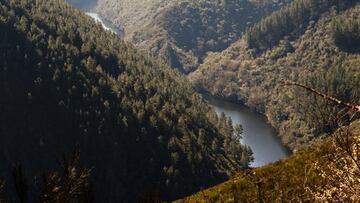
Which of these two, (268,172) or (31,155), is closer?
(268,172)

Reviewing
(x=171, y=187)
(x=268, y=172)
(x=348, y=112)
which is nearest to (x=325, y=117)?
(x=348, y=112)

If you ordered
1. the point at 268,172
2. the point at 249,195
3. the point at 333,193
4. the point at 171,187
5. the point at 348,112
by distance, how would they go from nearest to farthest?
1. the point at 348,112
2. the point at 333,193
3. the point at 249,195
4. the point at 268,172
5. the point at 171,187

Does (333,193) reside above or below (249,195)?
below

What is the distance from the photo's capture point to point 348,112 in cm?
746

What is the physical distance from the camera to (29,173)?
7466 inches

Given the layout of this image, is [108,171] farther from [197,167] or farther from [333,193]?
[333,193]

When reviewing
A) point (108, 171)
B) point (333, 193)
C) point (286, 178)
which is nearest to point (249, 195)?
point (286, 178)

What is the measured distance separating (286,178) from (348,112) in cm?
2089

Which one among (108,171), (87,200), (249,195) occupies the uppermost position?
(108,171)

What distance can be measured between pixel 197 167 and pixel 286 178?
547 feet

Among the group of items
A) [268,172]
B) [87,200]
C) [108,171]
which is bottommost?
[87,200]

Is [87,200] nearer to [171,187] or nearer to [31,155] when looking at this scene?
[171,187]

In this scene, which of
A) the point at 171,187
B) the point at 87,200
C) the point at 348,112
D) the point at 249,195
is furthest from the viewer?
the point at 171,187

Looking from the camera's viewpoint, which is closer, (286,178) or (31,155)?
(286,178)
